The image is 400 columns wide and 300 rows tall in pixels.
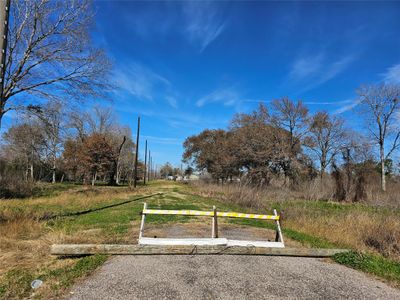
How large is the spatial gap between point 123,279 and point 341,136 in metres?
50.4

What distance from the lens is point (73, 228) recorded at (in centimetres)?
852

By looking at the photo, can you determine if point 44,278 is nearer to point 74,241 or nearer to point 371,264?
point 74,241

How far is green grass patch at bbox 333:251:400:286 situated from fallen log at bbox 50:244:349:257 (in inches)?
11.8

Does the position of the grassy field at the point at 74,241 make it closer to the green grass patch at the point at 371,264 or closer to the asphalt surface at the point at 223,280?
the green grass patch at the point at 371,264

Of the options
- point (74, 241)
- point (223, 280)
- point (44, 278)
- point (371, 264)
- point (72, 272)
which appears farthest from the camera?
point (74, 241)

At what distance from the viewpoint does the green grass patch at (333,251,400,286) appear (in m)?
5.29

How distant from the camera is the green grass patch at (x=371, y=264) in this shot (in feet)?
17.4

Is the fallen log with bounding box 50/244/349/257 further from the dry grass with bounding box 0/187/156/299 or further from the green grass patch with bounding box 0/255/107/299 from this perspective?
the green grass patch with bounding box 0/255/107/299

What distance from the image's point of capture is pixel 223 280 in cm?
457

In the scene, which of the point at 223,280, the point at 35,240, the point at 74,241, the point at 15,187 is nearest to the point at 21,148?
the point at 15,187

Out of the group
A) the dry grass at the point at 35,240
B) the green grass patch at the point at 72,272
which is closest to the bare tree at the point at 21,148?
the dry grass at the point at 35,240

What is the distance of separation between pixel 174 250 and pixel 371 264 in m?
4.48

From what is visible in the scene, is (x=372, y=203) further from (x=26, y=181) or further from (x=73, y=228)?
(x=26, y=181)

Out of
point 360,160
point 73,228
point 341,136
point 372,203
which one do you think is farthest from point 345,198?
point 341,136
